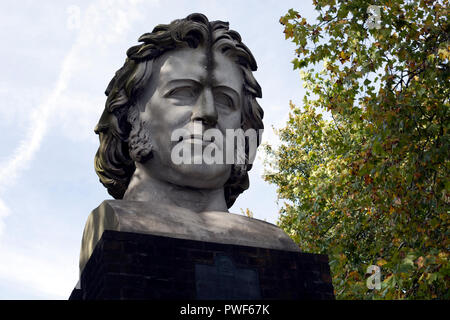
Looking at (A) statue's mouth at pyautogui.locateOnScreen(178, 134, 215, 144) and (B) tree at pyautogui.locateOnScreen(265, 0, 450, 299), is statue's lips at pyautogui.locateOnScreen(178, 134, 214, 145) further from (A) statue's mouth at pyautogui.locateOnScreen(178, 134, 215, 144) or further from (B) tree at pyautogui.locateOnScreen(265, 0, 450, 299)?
(B) tree at pyautogui.locateOnScreen(265, 0, 450, 299)

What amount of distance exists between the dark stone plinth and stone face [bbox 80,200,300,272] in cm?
16

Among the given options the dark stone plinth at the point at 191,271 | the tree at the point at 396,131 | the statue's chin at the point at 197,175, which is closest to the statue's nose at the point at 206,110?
the statue's chin at the point at 197,175

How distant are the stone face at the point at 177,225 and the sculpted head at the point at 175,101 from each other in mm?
446

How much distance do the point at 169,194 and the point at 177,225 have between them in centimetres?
61

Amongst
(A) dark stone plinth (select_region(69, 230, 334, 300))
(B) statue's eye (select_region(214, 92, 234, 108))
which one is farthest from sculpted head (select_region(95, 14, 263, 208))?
(A) dark stone plinth (select_region(69, 230, 334, 300))

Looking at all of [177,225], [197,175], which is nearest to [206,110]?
[197,175]

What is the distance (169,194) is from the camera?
204 inches

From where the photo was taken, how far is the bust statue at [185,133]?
4.99 metres

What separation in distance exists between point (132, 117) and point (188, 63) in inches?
29.4

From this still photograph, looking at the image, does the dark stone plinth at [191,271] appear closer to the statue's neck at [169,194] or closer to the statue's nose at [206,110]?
the statue's neck at [169,194]

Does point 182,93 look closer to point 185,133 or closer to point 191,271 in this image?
point 185,133

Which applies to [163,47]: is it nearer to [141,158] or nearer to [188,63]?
[188,63]

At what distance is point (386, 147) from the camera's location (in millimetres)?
8008
